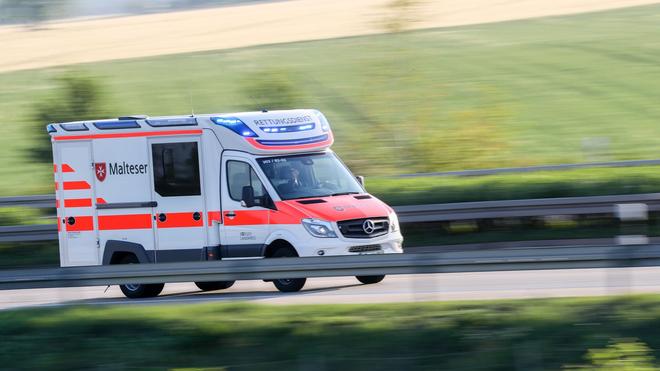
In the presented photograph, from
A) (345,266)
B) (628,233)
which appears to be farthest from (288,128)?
(628,233)

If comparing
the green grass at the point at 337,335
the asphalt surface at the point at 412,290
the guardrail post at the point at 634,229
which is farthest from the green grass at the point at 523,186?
the green grass at the point at 337,335

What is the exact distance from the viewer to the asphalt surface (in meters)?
12.4

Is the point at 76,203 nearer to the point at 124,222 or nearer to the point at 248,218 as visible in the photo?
the point at 124,222

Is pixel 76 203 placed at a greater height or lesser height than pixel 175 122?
lesser

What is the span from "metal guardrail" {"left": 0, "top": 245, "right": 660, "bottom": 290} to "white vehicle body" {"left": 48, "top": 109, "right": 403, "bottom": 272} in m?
3.32

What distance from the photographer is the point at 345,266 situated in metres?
10.1

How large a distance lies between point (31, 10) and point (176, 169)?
140ft

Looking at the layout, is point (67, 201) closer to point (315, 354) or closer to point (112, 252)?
point (112, 252)

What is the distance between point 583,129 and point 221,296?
20.0m

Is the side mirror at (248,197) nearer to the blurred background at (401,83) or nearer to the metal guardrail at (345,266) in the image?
the metal guardrail at (345,266)

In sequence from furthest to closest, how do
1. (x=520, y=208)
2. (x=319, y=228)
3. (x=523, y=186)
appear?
(x=523, y=186) → (x=520, y=208) → (x=319, y=228)

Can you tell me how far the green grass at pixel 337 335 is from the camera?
28.4 feet

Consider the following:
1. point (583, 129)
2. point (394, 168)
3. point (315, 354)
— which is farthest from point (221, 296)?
point (583, 129)

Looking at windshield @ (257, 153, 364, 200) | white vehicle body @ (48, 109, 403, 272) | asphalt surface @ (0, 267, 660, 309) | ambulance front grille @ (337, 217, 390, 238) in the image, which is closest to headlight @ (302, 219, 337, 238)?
white vehicle body @ (48, 109, 403, 272)
